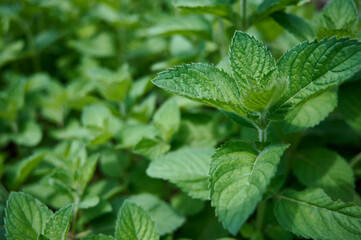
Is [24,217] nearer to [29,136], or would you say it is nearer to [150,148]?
[150,148]

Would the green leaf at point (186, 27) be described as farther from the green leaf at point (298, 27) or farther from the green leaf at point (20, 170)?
the green leaf at point (20, 170)

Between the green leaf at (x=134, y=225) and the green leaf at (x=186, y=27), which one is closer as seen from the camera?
the green leaf at (x=134, y=225)

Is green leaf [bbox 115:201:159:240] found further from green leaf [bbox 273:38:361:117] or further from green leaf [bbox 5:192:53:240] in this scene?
green leaf [bbox 273:38:361:117]

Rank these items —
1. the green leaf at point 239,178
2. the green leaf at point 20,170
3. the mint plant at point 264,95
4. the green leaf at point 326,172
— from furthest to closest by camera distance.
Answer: the green leaf at point 20,170 → the green leaf at point 326,172 → the mint plant at point 264,95 → the green leaf at point 239,178

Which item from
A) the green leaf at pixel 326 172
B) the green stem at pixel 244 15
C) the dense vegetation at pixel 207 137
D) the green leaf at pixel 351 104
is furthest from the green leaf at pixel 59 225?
the green leaf at pixel 351 104

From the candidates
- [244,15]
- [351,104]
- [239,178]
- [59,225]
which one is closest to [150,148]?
[59,225]

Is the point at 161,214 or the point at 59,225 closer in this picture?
the point at 59,225

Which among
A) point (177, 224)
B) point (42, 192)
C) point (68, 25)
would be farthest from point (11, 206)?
point (68, 25)
